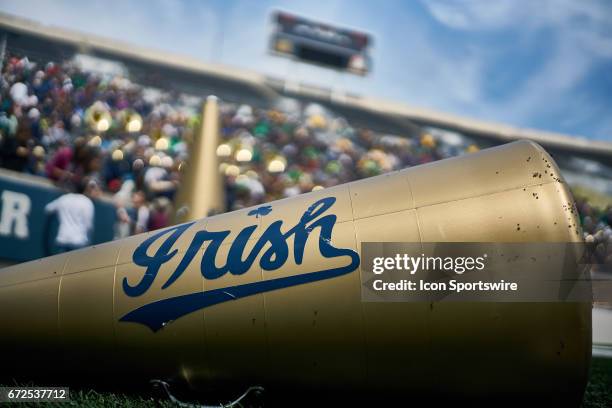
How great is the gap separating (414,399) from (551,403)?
0.85 metres

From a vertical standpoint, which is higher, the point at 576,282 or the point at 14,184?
the point at 14,184

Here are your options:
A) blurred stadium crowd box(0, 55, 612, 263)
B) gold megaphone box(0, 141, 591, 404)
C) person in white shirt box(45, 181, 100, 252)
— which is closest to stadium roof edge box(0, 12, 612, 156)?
blurred stadium crowd box(0, 55, 612, 263)

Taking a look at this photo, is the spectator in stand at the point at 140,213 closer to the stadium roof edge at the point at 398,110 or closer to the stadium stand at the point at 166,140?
the stadium stand at the point at 166,140

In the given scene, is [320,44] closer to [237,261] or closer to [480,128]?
[480,128]

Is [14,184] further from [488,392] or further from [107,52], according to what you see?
[107,52]

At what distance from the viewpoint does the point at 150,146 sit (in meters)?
14.6

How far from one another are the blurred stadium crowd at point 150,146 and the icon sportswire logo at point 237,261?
236cm

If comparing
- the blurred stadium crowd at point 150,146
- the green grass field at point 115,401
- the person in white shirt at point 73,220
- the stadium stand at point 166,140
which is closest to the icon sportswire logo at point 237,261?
the green grass field at point 115,401

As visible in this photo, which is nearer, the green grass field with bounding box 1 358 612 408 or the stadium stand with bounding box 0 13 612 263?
the green grass field with bounding box 1 358 612 408

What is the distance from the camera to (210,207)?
9.12 meters

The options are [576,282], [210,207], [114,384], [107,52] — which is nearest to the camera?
[576,282]

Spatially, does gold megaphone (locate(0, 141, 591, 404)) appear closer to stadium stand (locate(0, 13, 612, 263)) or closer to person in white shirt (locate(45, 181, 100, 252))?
stadium stand (locate(0, 13, 612, 263))

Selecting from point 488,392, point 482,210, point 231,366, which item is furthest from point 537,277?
point 231,366

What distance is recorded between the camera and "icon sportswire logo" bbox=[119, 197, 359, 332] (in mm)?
3621
